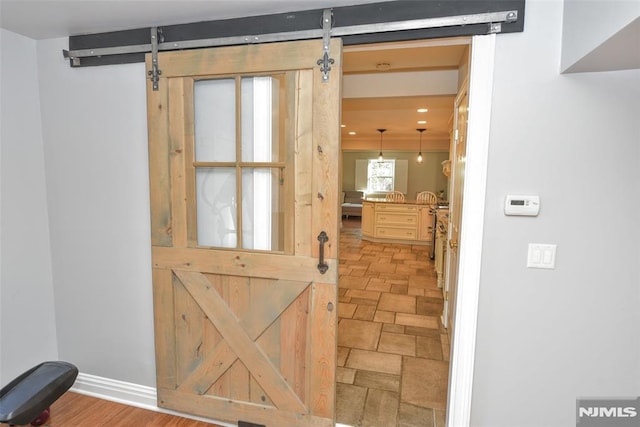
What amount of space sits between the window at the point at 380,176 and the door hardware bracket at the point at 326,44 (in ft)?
32.5

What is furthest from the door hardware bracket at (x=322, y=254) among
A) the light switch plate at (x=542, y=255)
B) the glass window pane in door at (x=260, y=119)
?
the light switch plate at (x=542, y=255)

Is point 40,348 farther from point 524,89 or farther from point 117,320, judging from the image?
point 524,89

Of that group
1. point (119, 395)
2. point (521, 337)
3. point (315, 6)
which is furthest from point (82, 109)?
point (521, 337)

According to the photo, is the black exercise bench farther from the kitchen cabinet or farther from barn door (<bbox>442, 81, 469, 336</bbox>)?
the kitchen cabinet

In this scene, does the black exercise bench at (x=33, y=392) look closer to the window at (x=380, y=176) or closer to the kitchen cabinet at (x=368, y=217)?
the kitchen cabinet at (x=368, y=217)

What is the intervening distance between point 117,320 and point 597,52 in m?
2.80

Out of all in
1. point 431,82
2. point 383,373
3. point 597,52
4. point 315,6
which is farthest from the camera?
point 431,82

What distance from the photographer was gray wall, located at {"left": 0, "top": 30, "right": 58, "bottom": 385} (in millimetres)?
2084

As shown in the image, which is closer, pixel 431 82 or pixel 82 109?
pixel 82 109

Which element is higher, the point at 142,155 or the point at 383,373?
the point at 142,155

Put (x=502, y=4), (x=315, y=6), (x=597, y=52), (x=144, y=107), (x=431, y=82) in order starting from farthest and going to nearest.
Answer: (x=431, y=82), (x=144, y=107), (x=315, y=6), (x=502, y=4), (x=597, y=52)

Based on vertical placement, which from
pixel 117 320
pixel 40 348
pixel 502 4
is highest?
pixel 502 4

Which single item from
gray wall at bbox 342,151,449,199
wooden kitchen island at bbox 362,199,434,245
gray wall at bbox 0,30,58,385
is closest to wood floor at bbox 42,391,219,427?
gray wall at bbox 0,30,58,385

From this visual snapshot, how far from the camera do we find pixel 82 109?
2.14 meters
